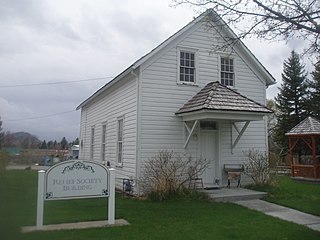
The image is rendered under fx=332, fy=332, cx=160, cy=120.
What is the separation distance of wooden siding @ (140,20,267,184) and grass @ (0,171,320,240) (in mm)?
2726

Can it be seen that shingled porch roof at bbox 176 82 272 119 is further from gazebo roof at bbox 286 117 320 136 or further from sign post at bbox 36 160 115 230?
gazebo roof at bbox 286 117 320 136

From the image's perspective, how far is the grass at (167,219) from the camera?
22.7 ft

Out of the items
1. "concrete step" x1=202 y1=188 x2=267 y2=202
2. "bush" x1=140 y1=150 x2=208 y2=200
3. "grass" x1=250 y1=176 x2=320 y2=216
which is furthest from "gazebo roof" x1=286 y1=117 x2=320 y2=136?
"bush" x1=140 y1=150 x2=208 y2=200

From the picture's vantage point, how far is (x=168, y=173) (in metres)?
12.1

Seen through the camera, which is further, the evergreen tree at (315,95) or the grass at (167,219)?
the evergreen tree at (315,95)

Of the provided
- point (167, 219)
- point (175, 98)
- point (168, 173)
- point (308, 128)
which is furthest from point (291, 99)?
point (167, 219)

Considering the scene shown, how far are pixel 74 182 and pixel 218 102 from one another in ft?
21.3

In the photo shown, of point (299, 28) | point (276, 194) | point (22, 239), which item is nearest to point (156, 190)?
point (276, 194)

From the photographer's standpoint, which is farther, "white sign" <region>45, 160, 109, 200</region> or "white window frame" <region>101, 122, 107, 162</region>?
"white window frame" <region>101, 122, 107, 162</region>

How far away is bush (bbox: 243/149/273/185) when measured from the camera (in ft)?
46.6

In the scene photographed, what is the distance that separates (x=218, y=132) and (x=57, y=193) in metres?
8.27

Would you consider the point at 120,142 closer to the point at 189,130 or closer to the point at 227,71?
the point at 189,130

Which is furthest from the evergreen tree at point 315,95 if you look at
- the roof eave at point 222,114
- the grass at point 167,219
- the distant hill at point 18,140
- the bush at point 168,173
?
the distant hill at point 18,140

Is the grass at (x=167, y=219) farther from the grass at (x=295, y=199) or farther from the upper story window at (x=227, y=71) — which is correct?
the upper story window at (x=227, y=71)
